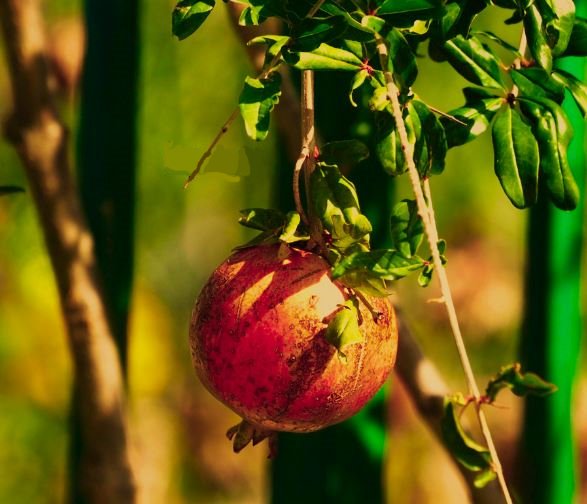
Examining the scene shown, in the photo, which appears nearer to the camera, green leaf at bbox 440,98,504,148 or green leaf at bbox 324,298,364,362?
green leaf at bbox 324,298,364,362

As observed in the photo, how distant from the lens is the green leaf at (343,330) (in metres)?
0.71

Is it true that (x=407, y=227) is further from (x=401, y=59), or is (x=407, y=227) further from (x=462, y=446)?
(x=462, y=446)

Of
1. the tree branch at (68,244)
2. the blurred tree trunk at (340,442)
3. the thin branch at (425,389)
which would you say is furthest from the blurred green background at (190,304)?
the thin branch at (425,389)

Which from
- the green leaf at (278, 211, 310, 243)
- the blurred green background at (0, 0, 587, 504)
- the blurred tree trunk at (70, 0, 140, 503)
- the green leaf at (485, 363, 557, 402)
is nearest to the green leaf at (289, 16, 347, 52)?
the green leaf at (278, 211, 310, 243)

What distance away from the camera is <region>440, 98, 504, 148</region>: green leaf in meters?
0.82

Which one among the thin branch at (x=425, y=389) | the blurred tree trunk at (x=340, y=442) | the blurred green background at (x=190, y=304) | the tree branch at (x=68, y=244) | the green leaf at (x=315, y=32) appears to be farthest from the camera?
the blurred green background at (x=190, y=304)

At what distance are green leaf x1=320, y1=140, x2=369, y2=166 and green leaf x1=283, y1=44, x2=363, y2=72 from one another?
0.22 feet

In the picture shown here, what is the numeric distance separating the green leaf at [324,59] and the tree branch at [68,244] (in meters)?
0.59

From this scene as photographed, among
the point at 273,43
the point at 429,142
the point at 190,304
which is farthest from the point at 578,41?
the point at 190,304

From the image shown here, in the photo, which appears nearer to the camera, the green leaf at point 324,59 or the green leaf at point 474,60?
the green leaf at point 324,59

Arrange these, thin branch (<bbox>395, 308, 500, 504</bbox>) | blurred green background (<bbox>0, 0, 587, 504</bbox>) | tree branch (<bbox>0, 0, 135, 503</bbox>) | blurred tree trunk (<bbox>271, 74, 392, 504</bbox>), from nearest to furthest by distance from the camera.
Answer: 1. thin branch (<bbox>395, 308, 500, 504</bbox>)
2. tree branch (<bbox>0, 0, 135, 503</bbox>)
3. blurred tree trunk (<bbox>271, 74, 392, 504</bbox>)
4. blurred green background (<bbox>0, 0, 587, 504</bbox>)

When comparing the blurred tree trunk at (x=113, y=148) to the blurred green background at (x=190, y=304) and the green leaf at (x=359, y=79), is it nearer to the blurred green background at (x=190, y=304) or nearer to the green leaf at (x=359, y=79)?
the blurred green background at (x=190, y=304)

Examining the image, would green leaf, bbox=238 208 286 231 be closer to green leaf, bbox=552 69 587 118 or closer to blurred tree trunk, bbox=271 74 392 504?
green leaf, bbox=552 69 587 118

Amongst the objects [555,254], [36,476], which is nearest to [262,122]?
[555,254]
